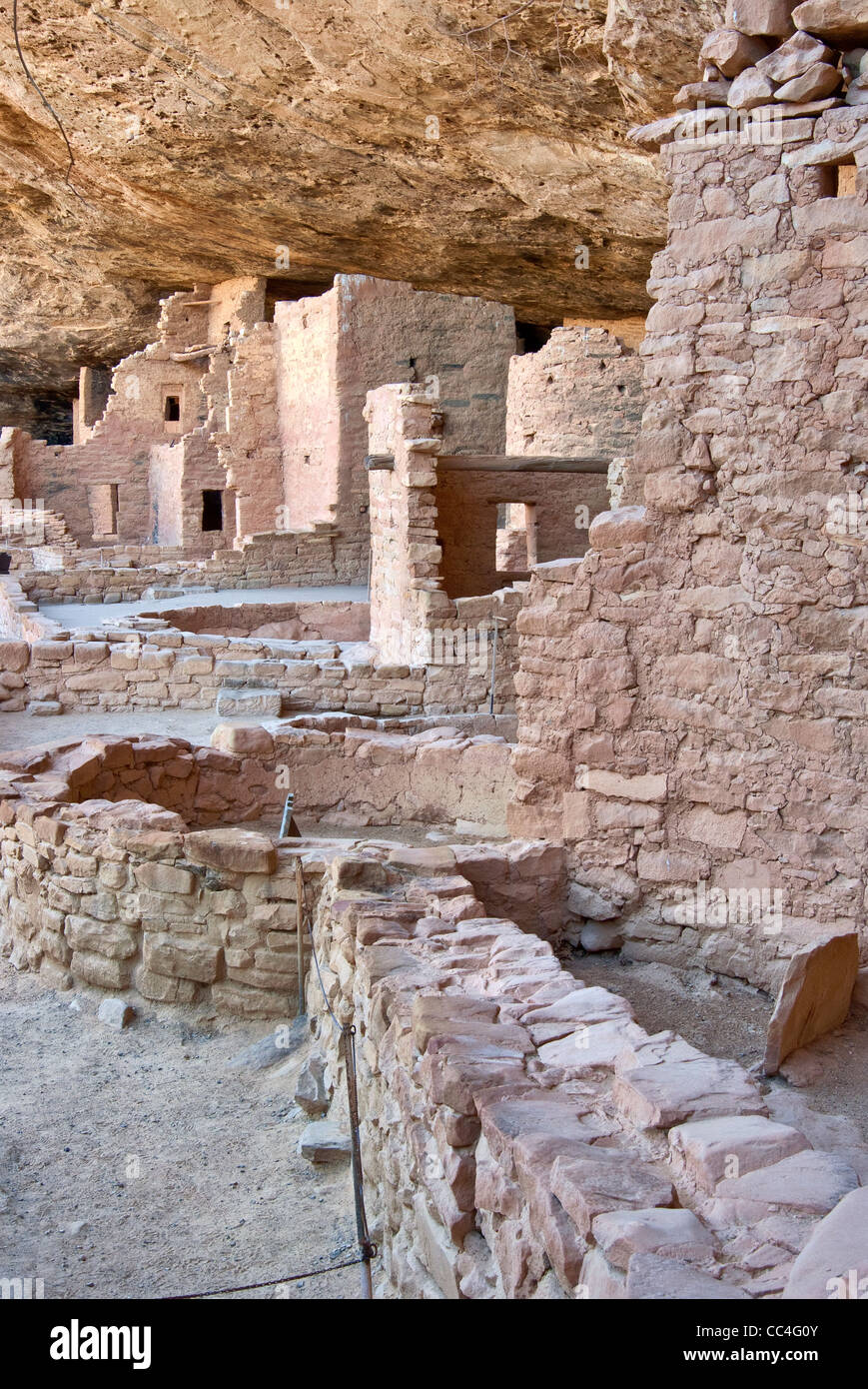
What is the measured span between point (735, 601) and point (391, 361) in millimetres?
11260

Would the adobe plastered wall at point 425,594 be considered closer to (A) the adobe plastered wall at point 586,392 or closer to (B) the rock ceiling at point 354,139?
(B) the rock ceiling at point 354,139

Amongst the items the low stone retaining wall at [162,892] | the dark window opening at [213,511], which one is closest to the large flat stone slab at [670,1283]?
the low stone retaining wall at [162,892]

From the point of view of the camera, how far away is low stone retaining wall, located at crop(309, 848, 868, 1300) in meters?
2.17

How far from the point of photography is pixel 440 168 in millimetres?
11695

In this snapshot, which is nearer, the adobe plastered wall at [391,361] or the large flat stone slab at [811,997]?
the large flat stone slab at [811,997]

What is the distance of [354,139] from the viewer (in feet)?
36.9

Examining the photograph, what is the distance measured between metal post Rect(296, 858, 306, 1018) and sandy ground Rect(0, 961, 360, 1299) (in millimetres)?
222

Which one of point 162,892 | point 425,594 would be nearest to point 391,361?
point 425,594

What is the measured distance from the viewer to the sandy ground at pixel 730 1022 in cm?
382

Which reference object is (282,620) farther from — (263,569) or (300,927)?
(300,927)

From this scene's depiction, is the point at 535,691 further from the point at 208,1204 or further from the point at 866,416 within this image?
the point at 208,1204

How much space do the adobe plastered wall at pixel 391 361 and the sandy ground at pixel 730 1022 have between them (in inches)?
442

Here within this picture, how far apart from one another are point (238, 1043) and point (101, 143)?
34.9 feet
